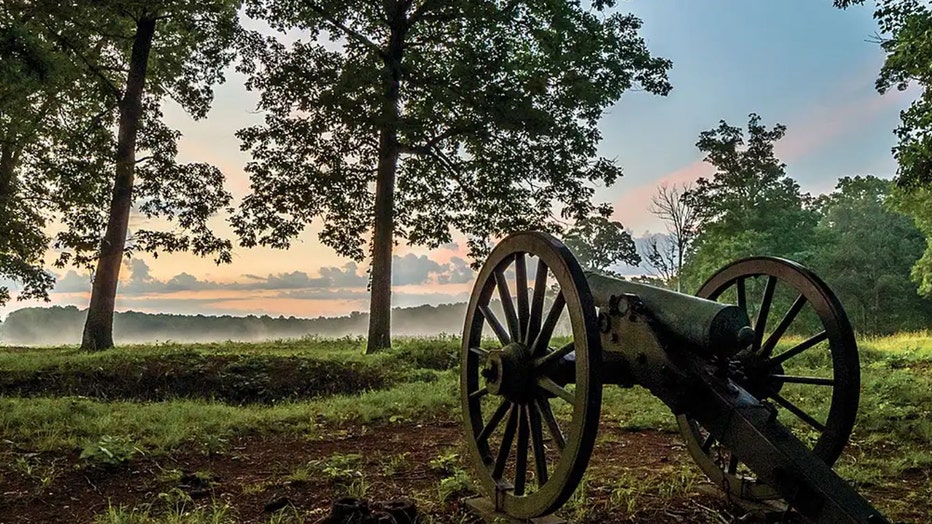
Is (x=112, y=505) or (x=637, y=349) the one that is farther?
(x=112, y=505)

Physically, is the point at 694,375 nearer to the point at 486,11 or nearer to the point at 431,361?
the point at 431,361

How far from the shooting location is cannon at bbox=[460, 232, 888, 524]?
276cm

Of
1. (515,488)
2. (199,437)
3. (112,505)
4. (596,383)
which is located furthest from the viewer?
(199,437)

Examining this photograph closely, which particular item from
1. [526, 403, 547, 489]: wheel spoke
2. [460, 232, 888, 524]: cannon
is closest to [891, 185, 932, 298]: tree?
[460, 232, 888, 524]: cannon

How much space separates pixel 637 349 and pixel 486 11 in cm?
1136

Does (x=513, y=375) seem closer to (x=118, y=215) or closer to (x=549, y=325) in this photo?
(x=549, y=325)

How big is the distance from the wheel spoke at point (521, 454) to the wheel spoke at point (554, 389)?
26 centimetres

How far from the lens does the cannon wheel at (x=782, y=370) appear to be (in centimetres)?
353

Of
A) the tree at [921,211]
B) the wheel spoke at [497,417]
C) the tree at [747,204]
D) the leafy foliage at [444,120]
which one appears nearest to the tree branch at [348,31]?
the leafy foliage at [444,120]

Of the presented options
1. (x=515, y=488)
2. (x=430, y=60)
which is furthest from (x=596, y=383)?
(x=430, y=60)

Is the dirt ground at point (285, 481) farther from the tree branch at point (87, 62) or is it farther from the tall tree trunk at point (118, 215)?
the tree branch at point (87, 62)

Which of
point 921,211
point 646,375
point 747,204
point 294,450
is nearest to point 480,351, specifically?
point 646,375

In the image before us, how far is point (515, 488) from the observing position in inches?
134

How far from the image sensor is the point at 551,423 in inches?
125
